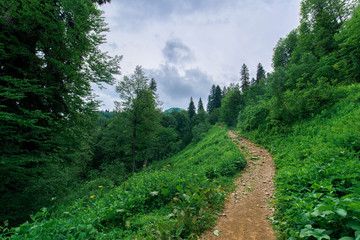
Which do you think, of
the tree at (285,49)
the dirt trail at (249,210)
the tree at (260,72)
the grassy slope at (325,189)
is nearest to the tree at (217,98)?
the tree at (260,72)

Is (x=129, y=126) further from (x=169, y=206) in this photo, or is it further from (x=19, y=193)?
(x=169, y=206)

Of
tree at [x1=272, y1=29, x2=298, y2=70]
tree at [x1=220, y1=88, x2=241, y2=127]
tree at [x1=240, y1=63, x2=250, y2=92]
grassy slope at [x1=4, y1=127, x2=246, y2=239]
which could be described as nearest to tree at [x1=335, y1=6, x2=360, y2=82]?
tree at [x1=272, y1=29, x2=298, y2=70]

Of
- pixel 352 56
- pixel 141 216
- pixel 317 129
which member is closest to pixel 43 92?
pixel 141 216

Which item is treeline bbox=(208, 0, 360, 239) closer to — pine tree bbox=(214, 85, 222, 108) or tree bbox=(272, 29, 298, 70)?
tree bbox=(272, 29, 298, 70)

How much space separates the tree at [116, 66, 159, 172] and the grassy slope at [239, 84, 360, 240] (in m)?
14.0

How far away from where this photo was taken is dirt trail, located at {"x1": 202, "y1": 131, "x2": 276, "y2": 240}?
3053mm

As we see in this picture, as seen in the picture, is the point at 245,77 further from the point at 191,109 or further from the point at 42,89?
the point at 42,89

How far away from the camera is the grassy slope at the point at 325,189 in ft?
6.26

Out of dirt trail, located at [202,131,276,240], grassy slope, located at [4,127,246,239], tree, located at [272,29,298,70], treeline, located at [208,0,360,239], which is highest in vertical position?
tree, located at [272,29,298,70]

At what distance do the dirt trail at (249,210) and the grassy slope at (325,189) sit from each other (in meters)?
0.38

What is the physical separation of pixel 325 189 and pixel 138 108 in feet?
53.4

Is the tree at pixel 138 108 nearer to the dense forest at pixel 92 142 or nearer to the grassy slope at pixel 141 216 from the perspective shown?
the dense forest at pixel 92 142

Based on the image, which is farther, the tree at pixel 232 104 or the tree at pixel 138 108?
the tree at pixel 232 104

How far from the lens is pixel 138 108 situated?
647 inches
